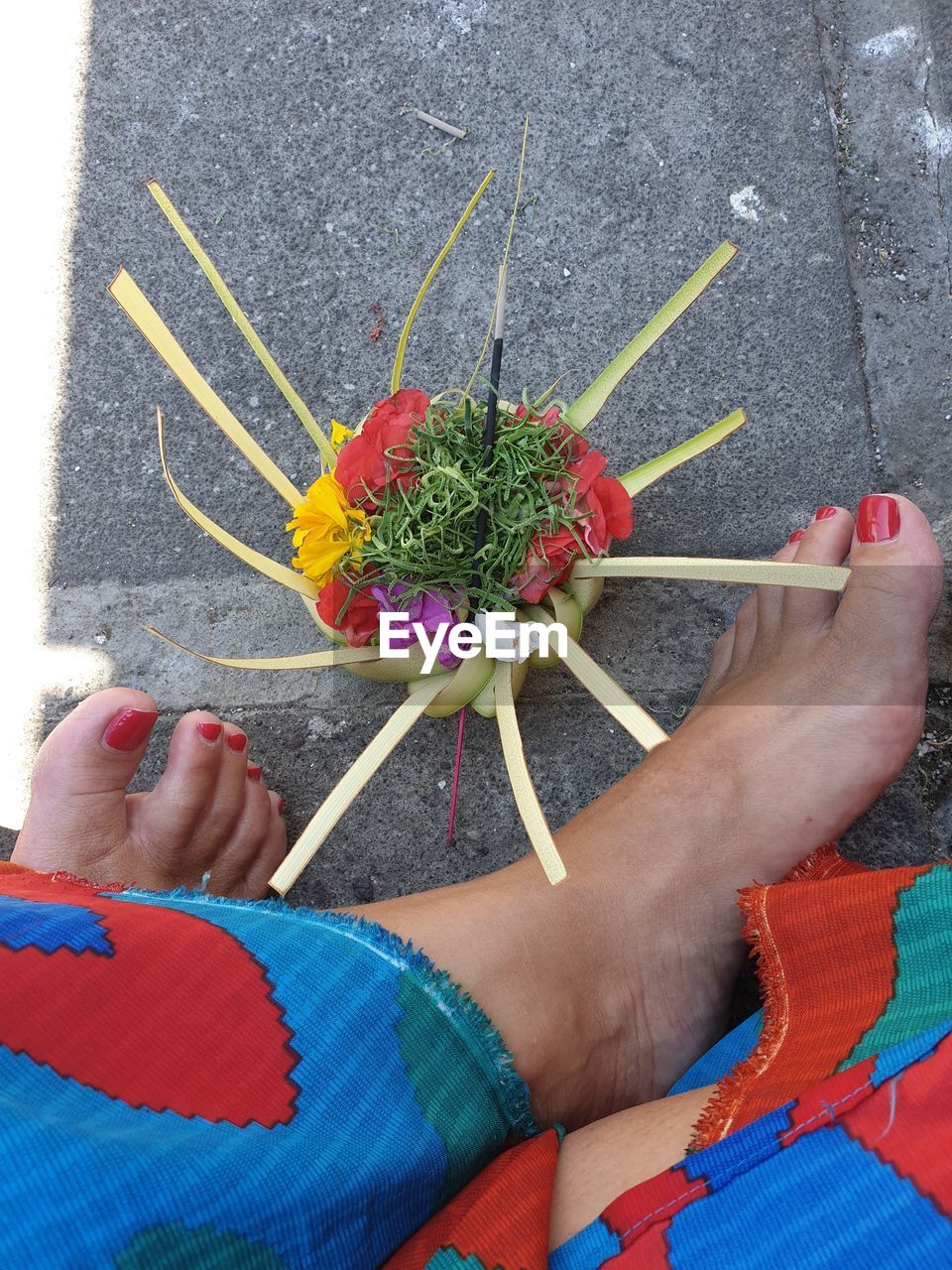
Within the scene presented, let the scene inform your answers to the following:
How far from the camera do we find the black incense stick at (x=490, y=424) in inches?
32.9

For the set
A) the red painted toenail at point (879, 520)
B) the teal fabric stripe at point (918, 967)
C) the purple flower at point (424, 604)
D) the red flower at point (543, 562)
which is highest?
the red painted toenail at point (879, 520)

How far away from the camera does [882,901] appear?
843mm

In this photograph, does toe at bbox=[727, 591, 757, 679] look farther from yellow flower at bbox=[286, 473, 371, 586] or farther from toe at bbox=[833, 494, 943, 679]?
yellow flower at bbox=[286, 473, 371, 586]

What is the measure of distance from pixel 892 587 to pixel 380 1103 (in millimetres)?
754

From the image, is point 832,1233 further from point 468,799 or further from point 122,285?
point 122,285

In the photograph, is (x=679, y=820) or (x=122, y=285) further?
(x=679, y=820)

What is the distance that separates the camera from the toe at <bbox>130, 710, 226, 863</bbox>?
3.75 ft

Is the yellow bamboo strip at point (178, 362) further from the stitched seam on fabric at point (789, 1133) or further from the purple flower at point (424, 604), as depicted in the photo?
the stitched seam on fabric at point (789, 1133)

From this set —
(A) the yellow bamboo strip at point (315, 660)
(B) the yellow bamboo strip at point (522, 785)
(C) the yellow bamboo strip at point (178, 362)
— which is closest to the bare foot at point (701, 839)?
(B) the yellow bamboo strip at point (522, 785)

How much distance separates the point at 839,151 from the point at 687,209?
8.9 inches

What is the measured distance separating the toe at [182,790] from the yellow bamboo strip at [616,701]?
49 centimetres

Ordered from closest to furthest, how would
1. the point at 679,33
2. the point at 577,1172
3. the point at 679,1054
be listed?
the point at 577,1172
the point at 679,1054
the point at 679,33

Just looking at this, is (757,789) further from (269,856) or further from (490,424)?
(269,856)

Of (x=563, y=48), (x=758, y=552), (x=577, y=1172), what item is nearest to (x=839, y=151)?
(x=563, y=48)
